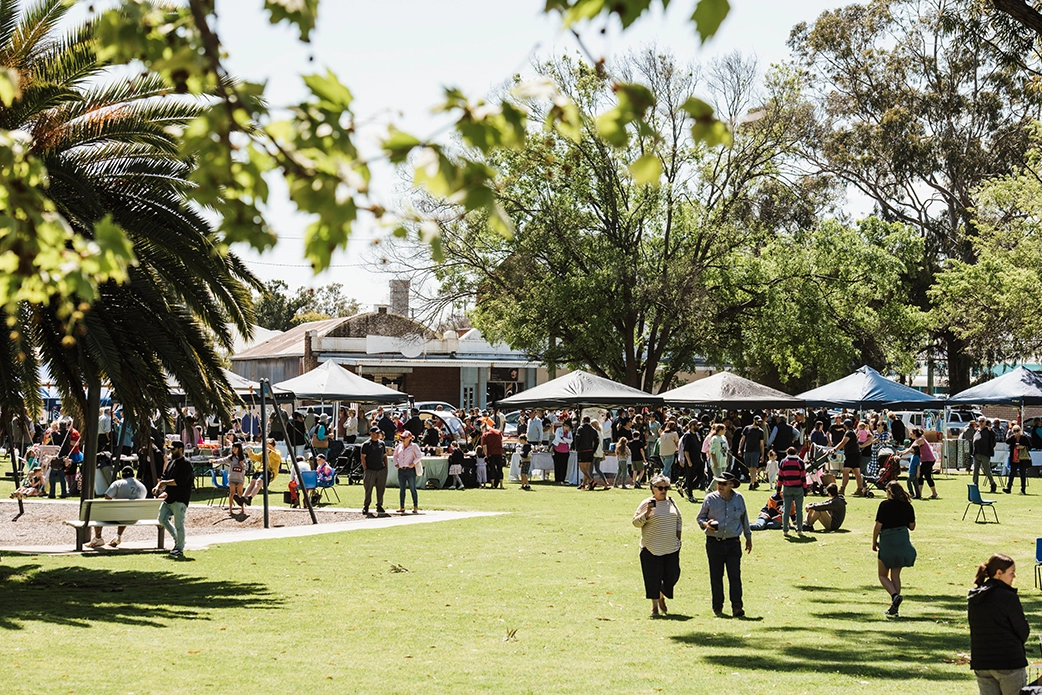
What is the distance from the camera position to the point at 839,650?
11.3 meters

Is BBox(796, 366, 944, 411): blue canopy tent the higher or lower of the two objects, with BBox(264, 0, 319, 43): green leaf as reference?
higher

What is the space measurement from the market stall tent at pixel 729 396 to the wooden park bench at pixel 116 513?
779 inches

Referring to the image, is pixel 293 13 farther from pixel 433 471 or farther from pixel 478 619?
pixel 433 471

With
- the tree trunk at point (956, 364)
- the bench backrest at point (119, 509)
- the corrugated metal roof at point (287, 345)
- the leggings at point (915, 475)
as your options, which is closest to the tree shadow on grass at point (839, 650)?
the bench backrest at point (119, 509)

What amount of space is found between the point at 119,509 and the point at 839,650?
1041 cm

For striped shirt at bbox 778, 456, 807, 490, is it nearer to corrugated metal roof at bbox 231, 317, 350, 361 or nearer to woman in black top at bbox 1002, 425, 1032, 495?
woman in black top at bbox 1002, 425, 1032, 495

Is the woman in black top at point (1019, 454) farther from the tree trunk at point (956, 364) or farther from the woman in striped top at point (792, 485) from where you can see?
the tree trunk at point (956, 364)

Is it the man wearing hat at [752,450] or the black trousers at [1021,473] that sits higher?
the man wearing hat at [752,450]

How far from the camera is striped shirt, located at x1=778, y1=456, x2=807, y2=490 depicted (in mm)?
20234

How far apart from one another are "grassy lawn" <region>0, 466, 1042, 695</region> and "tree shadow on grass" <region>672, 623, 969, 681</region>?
3 cm

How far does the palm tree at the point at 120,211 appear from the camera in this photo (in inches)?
516

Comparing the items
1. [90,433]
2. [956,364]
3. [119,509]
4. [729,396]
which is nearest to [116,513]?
[119,509]

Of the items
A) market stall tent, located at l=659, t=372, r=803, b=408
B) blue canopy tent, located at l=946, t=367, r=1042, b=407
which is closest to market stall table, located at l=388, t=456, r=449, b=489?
market stall tent, located at l=659, t=372, r=803, b=408

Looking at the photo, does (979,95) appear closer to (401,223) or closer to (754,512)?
(754,512)
